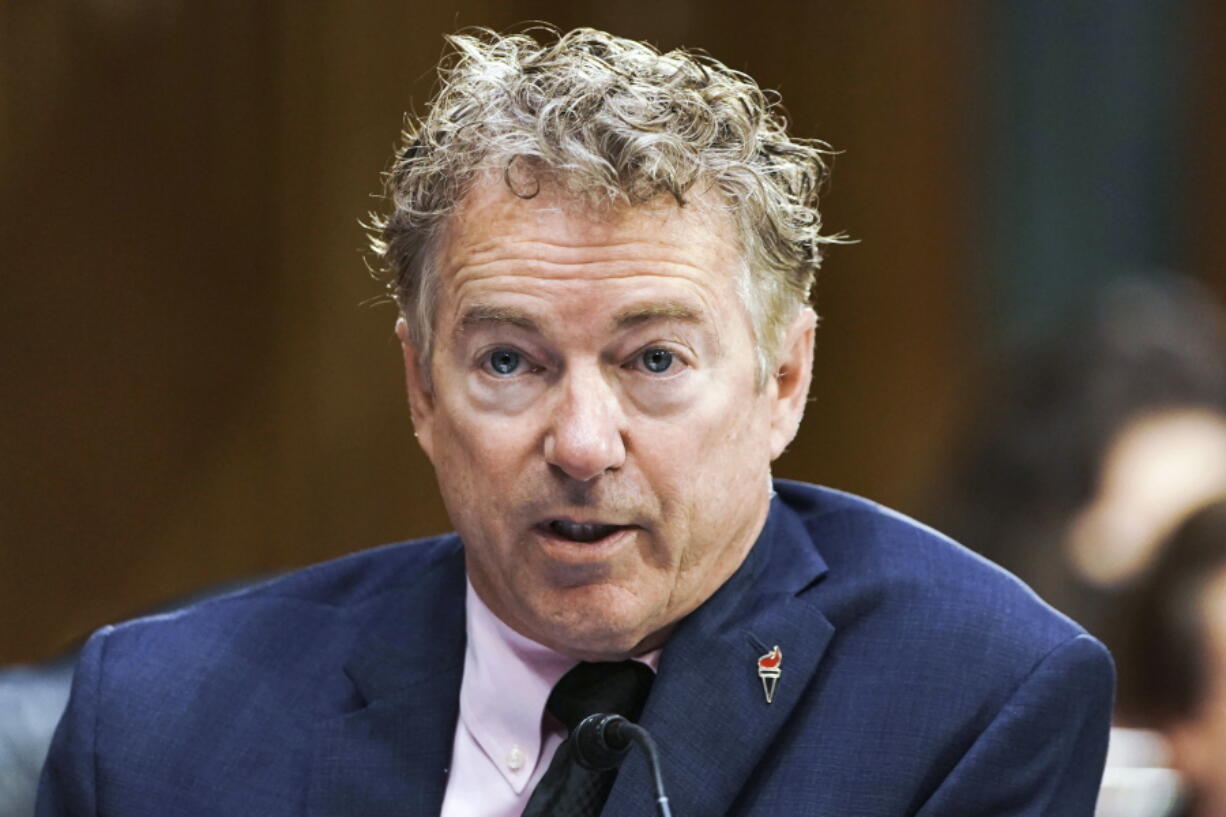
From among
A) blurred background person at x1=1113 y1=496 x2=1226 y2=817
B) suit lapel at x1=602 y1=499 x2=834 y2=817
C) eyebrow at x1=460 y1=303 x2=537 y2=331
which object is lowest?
blurred background person at x1=1113 y1=496 x2=1226 y2=817

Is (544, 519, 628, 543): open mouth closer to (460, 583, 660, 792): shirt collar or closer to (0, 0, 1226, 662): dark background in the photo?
(460, 583, 660, 792): shirt collar

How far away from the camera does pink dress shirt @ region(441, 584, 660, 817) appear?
2.32 metres

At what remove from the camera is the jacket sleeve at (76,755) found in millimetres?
2379

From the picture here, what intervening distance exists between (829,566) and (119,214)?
9.14 feet

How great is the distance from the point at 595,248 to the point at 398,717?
0.66m

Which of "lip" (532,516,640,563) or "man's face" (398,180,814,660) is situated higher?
"man's face" (398,180,814,660)

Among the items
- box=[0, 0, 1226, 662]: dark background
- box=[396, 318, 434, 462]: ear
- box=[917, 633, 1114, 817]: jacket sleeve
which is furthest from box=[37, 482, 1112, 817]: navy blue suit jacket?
box=[0, 0, 1226, 662]: dark background

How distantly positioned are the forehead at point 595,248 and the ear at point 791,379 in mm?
171

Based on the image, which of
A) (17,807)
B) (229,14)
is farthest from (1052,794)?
(229,14)

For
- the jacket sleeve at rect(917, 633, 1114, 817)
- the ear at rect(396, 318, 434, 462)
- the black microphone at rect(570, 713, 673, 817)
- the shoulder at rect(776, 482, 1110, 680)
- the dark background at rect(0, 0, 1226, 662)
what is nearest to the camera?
the black microphone at rect(570, 713, 673, 817)

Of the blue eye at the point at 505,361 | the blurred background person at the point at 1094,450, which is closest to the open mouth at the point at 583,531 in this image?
the blue eye at the point at 505,361

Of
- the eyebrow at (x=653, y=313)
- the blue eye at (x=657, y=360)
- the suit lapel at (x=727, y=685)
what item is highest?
the eyebrow at (x=653, y=313)

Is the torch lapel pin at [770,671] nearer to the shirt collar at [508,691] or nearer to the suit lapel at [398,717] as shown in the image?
the shirt collar at [508,691]

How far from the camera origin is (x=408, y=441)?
537 cm
